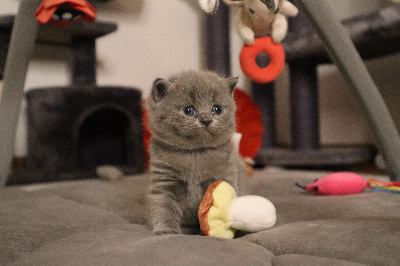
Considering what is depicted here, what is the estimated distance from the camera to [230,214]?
80 centimetres

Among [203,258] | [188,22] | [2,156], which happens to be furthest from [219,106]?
[188,22]

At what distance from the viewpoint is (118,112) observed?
2.16 meters

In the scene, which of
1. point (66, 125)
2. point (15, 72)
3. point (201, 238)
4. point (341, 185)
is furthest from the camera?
point (66, 125)

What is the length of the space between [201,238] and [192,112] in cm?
32

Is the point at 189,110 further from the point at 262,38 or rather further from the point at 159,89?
the point at 262,38

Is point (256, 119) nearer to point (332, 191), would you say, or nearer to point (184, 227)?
point (332, 191)

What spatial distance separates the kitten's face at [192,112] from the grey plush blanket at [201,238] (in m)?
0.25

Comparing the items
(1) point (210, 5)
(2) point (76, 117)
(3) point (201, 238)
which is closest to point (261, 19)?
(1) point (210, 5)

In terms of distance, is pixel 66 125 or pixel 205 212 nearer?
pixel 205 212

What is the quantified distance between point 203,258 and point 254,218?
0.24 metres

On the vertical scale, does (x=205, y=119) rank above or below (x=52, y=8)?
below

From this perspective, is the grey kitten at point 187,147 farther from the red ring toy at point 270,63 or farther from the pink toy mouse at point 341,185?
the pink toy mouse at point 341,185

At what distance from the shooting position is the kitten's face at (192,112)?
876 mm

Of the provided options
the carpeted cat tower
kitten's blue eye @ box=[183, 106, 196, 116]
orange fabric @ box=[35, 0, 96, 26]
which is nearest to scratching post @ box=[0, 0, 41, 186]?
orange fabric @ box=[35, 0, 96, 26]
